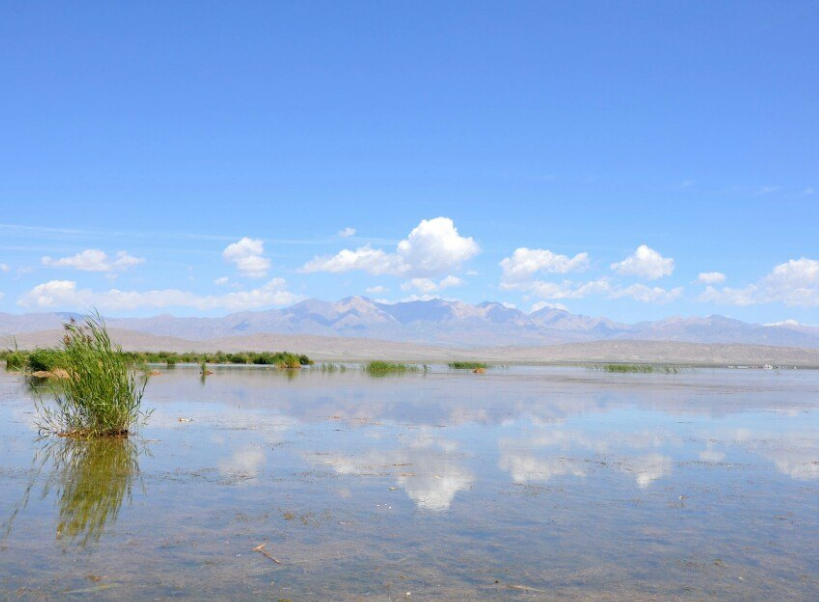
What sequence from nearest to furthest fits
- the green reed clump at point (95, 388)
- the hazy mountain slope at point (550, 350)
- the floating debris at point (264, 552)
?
1. the floating debris at point (264, 552)
2. the green reed clump at point (95, 388)
3. the hazy mountain slope at point (550, 350)

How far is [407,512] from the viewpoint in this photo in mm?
8914

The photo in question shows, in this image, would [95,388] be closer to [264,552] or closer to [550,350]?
[264,552]

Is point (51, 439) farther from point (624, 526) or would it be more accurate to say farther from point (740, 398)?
point (740, 398)

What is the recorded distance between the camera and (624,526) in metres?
8.48

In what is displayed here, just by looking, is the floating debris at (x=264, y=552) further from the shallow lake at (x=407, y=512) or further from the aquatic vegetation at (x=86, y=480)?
the aquatic vegetation at (x=86, y=480)

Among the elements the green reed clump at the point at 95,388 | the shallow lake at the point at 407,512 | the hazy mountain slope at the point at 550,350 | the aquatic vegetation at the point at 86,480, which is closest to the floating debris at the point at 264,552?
the shallow lake at the point at 407,512

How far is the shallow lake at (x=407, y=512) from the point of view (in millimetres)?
6461

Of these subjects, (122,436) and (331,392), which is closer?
(122,436)

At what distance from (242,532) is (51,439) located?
25.8ft

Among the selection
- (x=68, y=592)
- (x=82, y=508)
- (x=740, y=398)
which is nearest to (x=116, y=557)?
(x=68, y=592)

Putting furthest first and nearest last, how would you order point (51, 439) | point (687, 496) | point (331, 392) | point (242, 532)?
point (331, 392), point (51, 439), point (687, 496), point (242, 532)

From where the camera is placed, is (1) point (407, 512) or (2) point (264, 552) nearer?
(2) point (264, 552)

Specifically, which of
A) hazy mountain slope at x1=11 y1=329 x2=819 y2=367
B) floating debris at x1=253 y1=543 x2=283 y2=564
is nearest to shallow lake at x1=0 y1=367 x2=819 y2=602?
floating debris at x1=253 y1=543 x2=283 y2=564

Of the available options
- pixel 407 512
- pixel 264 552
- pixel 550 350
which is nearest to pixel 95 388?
pixel 407 512
